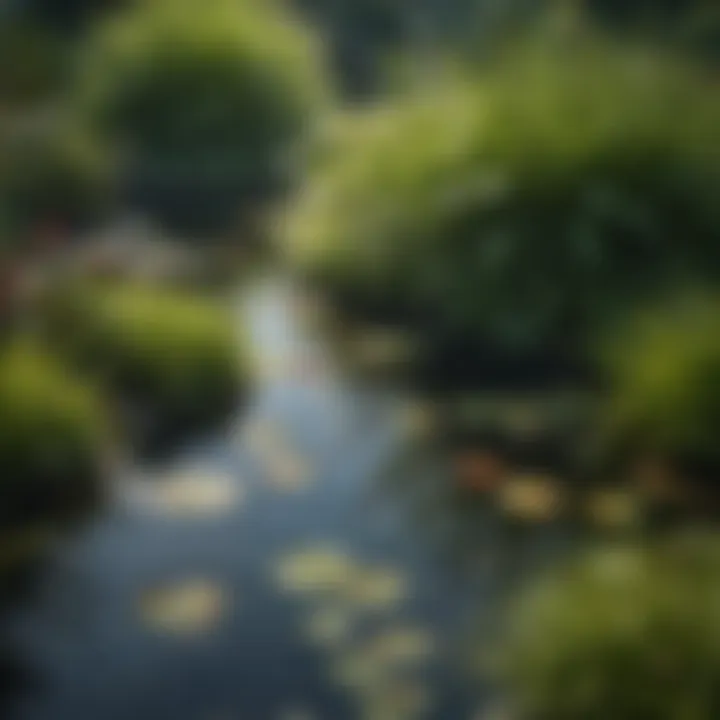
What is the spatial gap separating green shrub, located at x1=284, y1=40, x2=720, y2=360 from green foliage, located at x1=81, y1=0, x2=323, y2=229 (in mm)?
1366

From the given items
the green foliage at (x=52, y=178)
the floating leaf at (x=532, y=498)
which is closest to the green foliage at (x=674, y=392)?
the floating leaf at (x=532, y=498)

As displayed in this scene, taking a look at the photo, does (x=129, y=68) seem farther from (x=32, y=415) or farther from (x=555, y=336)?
(x=32, y=415)

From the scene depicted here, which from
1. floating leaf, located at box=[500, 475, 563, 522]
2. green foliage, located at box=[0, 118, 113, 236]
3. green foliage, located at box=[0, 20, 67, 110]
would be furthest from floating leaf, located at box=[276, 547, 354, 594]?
green foliage, located at box=[0, 20, 67, 110]

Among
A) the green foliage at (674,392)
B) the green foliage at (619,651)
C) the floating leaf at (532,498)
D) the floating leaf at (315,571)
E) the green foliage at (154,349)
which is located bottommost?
the green foliage at (619,651)

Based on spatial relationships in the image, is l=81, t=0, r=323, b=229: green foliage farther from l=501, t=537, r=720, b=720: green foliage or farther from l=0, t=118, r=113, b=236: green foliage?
l=501, t=537, r=720, b=720: green foliage

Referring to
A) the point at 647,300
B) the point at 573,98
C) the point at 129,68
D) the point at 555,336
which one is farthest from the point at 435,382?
the point at 129,68

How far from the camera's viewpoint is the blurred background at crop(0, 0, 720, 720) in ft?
7.02

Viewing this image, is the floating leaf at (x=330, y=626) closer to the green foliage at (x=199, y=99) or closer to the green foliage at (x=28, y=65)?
the green foliage at (x=199, y=99)

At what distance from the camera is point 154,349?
10.1 feet

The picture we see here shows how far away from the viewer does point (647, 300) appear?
3338 millimetres

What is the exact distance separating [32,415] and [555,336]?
1.33 metres

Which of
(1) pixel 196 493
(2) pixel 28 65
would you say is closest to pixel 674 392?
(1) pixel 196 493

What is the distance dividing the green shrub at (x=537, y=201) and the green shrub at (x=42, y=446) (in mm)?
1125

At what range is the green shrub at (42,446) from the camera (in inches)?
104
